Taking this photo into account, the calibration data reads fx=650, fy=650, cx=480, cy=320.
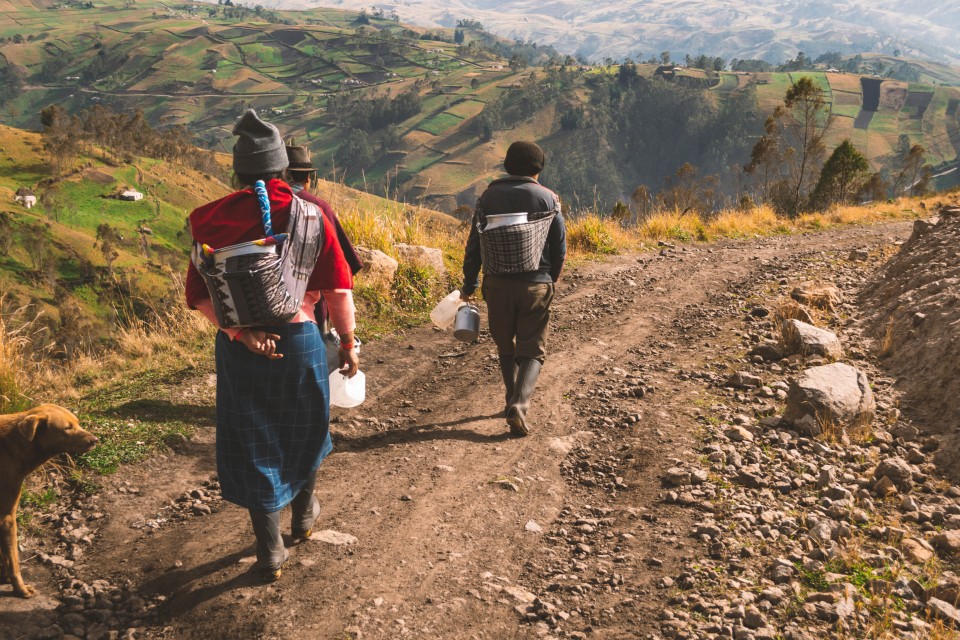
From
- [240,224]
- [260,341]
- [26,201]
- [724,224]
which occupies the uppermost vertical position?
[240,224]

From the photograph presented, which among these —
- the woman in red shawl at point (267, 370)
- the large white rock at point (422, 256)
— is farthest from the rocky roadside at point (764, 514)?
the large white rock at point (422, 256)

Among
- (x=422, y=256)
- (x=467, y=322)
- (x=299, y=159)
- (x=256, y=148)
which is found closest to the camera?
(x=256, y=148)

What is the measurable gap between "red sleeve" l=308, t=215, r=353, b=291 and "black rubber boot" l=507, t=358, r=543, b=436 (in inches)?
82.1

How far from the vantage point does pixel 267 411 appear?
2916mm

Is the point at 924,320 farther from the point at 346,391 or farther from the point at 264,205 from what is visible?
the point at 264,205

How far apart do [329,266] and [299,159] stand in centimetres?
193

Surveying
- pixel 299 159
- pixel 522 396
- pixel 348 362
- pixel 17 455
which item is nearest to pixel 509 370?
pixel 522 396

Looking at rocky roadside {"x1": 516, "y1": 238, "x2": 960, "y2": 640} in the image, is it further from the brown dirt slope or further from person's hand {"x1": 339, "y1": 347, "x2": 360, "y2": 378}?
person's hand {"x1": 339, "y1": 347, "x2": 360, "y2": 378}

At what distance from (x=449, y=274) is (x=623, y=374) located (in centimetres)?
369

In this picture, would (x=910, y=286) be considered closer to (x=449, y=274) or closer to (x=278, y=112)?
(x=449, y=274)

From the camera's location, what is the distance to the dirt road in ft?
9.57

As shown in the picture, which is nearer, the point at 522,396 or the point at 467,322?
the point at 522,396

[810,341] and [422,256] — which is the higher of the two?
[810,341]

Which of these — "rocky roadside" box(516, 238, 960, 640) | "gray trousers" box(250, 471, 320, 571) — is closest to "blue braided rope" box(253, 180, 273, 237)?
"gray trousers" box(250, 471, 320, 571)
